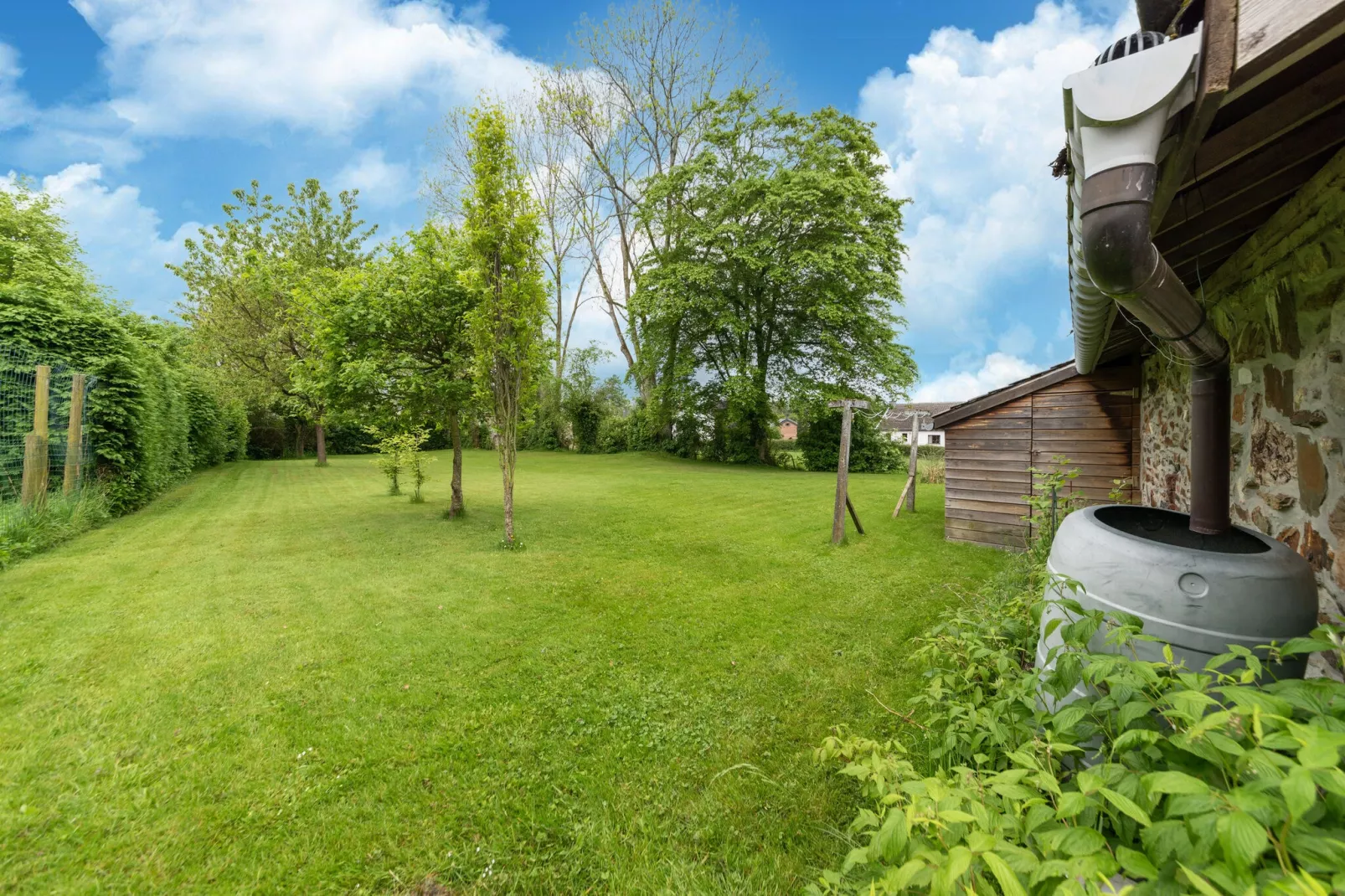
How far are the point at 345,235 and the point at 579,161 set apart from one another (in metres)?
10.3

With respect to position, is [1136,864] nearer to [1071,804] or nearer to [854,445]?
[1071,804]

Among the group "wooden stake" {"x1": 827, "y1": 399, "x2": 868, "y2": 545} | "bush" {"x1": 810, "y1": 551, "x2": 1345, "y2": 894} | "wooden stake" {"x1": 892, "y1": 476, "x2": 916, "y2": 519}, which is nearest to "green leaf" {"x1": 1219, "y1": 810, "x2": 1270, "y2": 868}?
"bush" {"x1": 810, "y1": 551, "x2": 1345, "y2": 894}

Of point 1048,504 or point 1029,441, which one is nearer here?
point 1048,504

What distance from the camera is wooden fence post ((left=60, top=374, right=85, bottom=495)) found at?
689 cm

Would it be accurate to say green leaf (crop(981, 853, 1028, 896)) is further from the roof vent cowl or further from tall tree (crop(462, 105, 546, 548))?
Answer: tall tree (crop(462, 105, 546, 548))

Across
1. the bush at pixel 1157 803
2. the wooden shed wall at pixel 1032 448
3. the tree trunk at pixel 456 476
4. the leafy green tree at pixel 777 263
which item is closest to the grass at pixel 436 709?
the wooden shed wall at pixel 1032 448

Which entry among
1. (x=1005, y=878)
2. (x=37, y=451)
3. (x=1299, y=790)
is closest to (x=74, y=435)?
(x=37, y=451)

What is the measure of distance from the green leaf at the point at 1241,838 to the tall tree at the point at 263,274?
1918 centimetres

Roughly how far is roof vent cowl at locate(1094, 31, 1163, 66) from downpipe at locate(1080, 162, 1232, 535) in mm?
353

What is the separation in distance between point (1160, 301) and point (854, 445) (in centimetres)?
1896


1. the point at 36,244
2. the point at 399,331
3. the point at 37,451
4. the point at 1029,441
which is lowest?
the point at 37,451

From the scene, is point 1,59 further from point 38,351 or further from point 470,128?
point 470,128

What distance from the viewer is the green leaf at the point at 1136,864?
0.73 metres

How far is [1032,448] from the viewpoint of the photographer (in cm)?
679
